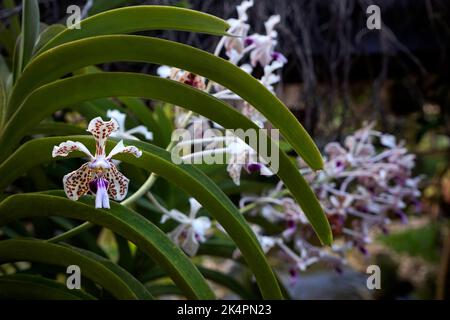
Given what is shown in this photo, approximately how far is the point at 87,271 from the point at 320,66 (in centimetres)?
79

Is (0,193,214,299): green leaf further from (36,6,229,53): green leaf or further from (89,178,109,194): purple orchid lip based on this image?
(36,6,229,53): green leaf

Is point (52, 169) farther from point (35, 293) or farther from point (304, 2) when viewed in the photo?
point (304, 2)

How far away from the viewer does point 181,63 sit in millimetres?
567

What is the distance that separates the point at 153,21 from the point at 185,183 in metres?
0.17

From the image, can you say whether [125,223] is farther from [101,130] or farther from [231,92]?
[231,92]

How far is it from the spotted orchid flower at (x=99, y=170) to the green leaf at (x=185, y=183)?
0.02 meters

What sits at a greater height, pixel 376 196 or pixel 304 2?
pixel 304 2

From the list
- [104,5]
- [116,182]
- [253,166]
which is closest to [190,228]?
[253,166]

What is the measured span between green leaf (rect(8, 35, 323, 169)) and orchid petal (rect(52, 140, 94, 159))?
0.23 feet

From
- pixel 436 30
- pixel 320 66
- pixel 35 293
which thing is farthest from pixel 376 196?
pixel 35 293

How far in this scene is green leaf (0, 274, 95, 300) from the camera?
685 millimetres

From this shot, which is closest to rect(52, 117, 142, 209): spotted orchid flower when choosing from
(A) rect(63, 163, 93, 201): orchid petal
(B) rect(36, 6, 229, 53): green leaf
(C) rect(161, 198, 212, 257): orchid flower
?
(A) rect(63, 163, 93, 201): orchid petal

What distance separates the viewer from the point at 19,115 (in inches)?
23.9
